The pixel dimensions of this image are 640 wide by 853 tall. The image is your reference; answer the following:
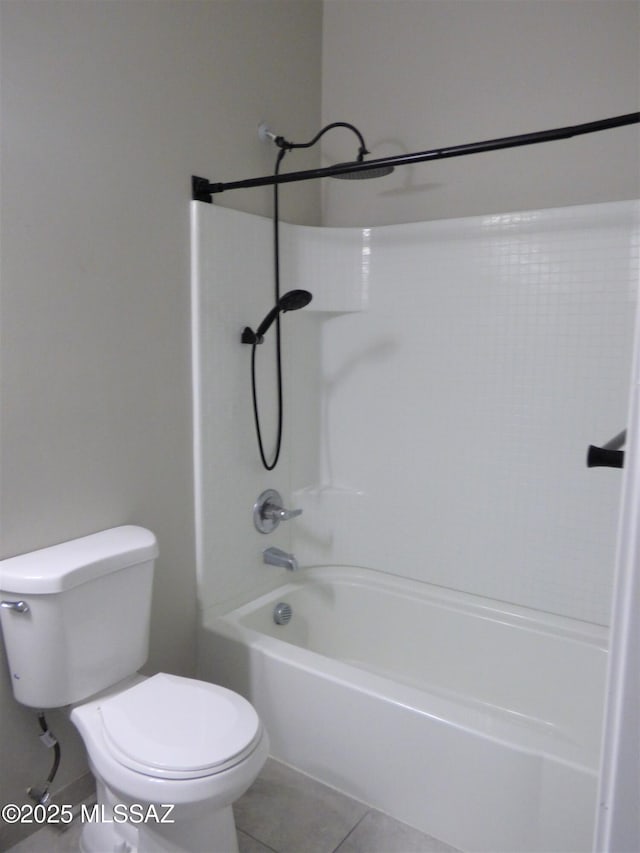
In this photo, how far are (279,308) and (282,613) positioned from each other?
3.68ft

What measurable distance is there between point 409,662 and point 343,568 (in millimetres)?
442

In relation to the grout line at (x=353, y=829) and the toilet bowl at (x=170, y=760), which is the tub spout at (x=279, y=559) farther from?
the grout line at (x=353, y=829)

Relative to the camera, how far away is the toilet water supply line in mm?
1659

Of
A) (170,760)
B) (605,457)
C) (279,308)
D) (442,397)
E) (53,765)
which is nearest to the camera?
(605,457)

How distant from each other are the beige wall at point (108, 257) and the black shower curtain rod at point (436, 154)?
105 mm

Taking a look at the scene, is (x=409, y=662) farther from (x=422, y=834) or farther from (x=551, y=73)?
(x=551, y=73)

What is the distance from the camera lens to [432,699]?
1724 mm

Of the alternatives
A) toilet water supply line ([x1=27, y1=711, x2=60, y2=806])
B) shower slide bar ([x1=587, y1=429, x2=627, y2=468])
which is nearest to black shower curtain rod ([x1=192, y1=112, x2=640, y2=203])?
shower slide bar ([x1=587, y1=429, x2=627, y2=468])

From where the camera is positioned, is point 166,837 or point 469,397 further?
Result: point 469,397

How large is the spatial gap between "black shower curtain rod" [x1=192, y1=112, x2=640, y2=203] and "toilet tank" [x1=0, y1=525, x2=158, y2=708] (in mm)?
1123

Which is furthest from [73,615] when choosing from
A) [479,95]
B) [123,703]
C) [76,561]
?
[479,95]

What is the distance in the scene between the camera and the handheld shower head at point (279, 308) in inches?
77.0

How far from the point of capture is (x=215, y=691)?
1638 millimetres

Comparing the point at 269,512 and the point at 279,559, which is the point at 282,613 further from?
the point at 269,512
